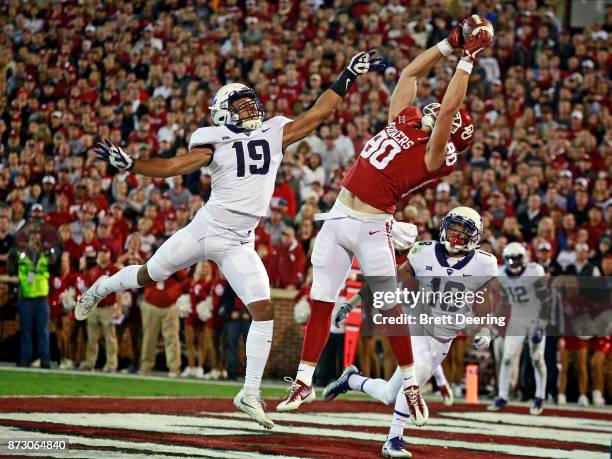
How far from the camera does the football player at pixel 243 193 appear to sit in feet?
26.7

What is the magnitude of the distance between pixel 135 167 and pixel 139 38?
14.2 metres

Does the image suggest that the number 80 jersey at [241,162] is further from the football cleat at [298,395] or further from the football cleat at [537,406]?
the football cleat at [537,406]

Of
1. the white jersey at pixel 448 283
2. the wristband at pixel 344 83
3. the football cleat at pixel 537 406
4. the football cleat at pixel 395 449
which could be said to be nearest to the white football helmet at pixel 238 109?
the wristband at pixel 344 83

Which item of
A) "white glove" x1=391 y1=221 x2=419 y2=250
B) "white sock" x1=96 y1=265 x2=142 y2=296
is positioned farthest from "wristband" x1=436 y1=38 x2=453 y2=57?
"white sock" x1=96 y1=265 x2=142 y2=296

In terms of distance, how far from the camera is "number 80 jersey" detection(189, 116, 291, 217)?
320 inches

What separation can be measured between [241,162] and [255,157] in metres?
0.11

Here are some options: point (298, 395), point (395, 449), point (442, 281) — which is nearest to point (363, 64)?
point (442, 281)

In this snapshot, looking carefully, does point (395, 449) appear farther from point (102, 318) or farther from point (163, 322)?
point (102, 318)

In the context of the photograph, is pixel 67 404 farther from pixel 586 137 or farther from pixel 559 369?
pixel 586 137

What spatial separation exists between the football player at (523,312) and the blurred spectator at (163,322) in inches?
178

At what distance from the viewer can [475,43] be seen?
7617 mm

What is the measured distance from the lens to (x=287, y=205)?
627 inches

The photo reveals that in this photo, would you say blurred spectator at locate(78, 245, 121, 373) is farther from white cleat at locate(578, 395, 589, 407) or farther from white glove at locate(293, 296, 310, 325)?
white cleat at locate(578, 395, 589, 407)

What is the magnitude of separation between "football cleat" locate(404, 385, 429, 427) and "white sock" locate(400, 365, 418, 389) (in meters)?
0.04
